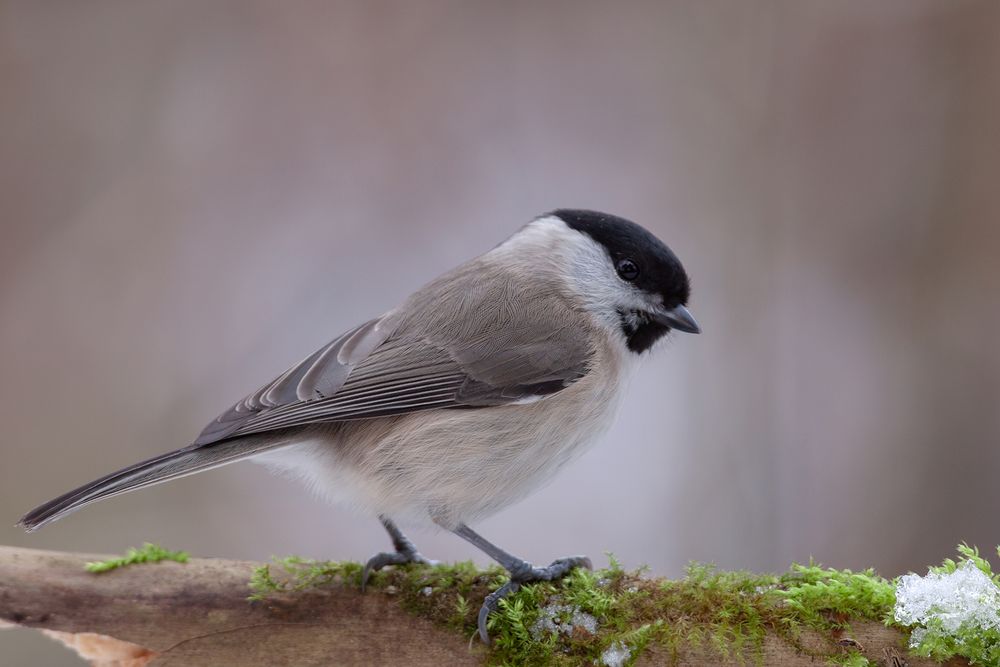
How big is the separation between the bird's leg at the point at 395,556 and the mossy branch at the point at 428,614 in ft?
0.08

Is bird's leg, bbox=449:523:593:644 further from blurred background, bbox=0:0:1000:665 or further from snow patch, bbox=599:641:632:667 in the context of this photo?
blurred background, bbox=0:0:1000:665

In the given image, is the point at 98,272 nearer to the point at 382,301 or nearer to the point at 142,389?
the point at 142,389

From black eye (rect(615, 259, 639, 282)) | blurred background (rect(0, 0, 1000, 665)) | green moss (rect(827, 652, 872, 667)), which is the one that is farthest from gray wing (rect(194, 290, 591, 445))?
blurred background (rect(0, 0, 1000, 665))

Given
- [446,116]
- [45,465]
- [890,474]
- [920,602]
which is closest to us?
[920,602]

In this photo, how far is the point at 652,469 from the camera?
10.9 ft

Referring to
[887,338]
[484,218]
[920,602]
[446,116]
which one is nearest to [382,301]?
[484,218]

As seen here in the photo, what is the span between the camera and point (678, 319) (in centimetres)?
223

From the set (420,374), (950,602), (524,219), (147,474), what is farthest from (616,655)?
(524,219)

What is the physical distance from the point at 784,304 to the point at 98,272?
2729 millimetres

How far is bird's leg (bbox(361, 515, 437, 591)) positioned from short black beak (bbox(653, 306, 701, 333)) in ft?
2.83

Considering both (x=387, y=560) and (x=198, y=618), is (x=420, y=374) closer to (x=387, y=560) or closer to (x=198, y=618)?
(x=387, y=560)

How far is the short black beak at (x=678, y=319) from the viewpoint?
2221 millimetres

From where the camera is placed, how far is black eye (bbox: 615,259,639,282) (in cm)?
226

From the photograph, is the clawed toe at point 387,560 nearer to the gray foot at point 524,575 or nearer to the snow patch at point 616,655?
the gray foot at point 524,575
